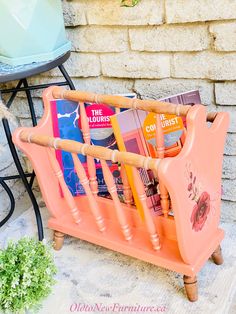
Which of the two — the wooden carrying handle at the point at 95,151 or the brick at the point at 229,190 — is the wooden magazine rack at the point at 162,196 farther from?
the brick at the point at 229,190

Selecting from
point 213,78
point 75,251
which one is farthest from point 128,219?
point 213,78

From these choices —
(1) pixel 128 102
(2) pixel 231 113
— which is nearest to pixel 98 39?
(1) pixel 128 102

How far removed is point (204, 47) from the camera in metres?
1.24

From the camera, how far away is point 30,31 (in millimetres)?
1229

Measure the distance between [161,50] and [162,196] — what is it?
44cm

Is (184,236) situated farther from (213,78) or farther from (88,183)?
(213,78)

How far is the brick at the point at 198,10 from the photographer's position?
116cm

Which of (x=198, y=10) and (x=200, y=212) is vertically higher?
(x=198, y=10)

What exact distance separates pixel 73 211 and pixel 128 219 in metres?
0.16

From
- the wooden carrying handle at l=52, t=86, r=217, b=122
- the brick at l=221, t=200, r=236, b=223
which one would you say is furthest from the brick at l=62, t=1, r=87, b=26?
the brick at l=221, t=200, r=236, b=223

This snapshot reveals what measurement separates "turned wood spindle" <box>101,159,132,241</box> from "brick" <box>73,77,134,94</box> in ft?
1.34

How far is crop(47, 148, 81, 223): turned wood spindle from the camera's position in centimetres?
122

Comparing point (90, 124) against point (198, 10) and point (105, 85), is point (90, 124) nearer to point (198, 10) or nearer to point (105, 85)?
point (105, 85)

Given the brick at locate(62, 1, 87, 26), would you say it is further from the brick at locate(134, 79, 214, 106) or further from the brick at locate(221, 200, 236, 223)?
the brick at locate(221, 200, 236, 223)
